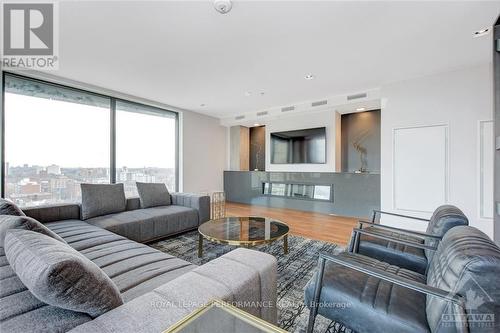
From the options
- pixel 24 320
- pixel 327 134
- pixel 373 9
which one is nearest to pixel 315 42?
pixel 373 9

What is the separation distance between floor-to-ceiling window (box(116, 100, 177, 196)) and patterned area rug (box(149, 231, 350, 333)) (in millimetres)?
2091

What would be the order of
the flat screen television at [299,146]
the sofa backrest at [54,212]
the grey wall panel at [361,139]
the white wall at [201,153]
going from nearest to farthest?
the sofa backrest at [54,212] → the grey wall panel at [361,139] → the flat screen television at [299,146] → the white wall at [201,153]

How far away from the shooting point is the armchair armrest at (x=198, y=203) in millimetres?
3476

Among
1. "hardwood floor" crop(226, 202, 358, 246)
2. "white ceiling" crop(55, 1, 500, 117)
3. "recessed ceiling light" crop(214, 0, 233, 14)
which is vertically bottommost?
"hardwood floor" crop(226, 202, 358, 246)

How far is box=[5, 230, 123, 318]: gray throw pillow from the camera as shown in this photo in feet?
2.33

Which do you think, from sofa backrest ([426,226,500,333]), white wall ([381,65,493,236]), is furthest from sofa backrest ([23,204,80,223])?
white wall ([381,65,493,236])

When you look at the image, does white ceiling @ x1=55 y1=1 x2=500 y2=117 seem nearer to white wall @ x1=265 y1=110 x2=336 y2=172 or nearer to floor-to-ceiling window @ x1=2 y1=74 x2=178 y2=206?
floor-to-ceiling window @ x1=2 y1=74 x2=178 y2=206

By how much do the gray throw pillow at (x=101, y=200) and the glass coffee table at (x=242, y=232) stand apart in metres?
1.44

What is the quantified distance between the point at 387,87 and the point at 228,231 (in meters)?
3.60

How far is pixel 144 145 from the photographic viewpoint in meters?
4.72

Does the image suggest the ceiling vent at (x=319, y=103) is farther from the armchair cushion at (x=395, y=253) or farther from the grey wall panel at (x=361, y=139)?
the armchair cushion at (x=395, y=253)

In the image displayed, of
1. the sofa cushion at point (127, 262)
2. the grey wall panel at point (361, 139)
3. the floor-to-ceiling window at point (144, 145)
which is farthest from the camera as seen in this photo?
the grey wall panel at point (361, 139)

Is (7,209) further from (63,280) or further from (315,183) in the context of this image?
(315,183)

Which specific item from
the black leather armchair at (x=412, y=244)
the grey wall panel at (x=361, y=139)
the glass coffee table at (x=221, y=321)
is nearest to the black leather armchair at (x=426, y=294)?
the black leather armchair at (x=412, y=244)
